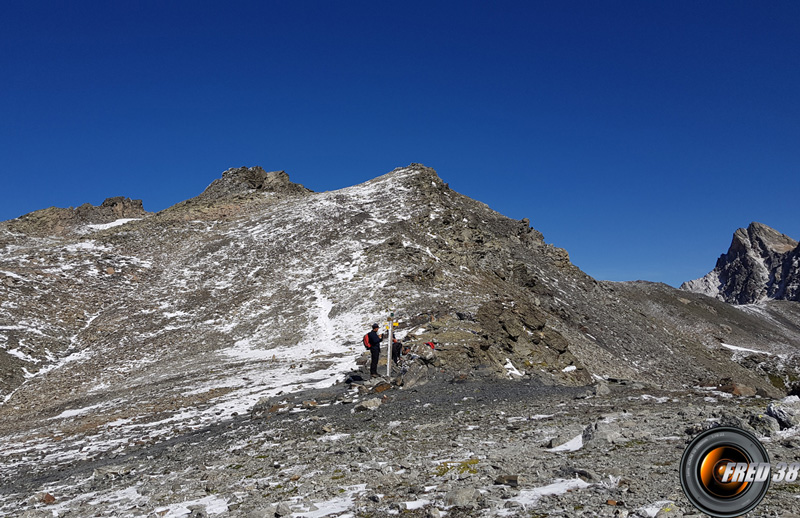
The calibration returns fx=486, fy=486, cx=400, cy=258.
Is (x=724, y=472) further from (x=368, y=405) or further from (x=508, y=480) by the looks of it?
(x=368, y=405)

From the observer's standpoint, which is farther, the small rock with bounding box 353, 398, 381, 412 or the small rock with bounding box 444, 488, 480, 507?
the small rock with bounding box 353, 398, 381, 412

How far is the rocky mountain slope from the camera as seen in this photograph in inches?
6332

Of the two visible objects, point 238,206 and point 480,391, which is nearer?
point 480,391

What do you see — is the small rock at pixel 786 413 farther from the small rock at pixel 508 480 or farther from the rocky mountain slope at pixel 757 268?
the rocky mountain slope at pixel 757 268

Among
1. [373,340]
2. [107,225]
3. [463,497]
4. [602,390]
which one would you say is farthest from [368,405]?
[107,225]

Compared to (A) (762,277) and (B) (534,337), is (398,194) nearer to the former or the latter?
(B) (534,337)

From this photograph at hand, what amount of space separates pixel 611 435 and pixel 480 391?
6.73 meters

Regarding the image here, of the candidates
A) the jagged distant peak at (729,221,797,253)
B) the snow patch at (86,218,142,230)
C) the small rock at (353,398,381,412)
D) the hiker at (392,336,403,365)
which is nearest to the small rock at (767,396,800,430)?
the small rock at (353,398,381,412)

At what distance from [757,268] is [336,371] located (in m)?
204

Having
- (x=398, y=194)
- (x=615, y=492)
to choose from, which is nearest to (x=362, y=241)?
(x=398, y=194)

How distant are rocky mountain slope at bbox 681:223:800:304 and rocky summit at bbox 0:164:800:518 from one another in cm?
12370

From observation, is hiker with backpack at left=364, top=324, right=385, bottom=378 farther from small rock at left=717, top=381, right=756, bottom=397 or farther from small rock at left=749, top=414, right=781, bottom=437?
small rock at left=749, top=414, right=781, bottom=437

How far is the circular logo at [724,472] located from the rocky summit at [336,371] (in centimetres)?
30

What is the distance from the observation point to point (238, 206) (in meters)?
61.1
